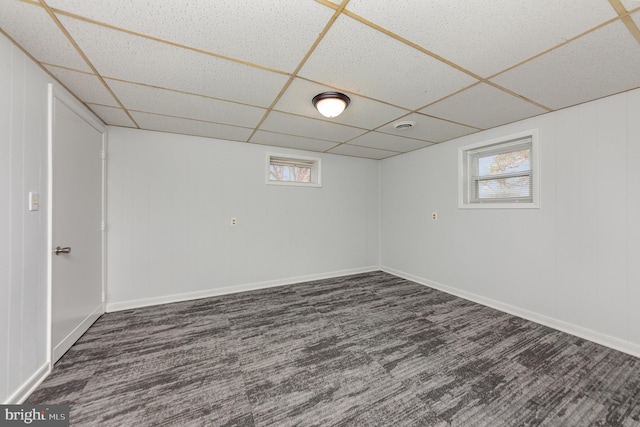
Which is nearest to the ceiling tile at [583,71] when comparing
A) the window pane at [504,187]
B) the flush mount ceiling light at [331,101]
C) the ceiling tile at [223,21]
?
the window pane at [504,187]

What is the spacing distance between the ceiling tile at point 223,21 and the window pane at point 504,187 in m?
3.10

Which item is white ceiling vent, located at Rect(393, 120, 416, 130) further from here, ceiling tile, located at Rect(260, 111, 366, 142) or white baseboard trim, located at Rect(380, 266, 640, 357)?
white baseboard trim, located at Rect(380, 266, 640, 357)

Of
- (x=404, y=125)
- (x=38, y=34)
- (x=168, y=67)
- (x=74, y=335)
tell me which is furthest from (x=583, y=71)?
(x=74, y=335)

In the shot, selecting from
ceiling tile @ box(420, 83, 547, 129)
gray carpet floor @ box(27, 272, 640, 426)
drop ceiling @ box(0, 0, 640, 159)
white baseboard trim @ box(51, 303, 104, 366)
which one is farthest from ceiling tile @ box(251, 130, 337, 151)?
white baseboard trim @ box(51, 303, 104, 366)

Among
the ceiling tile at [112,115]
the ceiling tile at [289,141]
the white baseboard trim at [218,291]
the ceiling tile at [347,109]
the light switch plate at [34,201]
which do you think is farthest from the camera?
the ceiling tile at [289,141]

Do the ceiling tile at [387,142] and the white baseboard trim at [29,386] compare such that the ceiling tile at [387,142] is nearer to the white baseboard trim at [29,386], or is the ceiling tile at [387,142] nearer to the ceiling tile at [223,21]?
the ceiling tile at [223,21]

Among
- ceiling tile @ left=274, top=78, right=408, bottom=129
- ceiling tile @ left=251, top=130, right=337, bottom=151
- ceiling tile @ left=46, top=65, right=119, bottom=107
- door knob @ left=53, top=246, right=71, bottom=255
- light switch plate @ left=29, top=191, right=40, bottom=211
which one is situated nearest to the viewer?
light switch plate @ left=29, top=191, right=40, bottom=211

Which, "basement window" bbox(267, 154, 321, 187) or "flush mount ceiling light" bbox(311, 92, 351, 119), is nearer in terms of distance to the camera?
"flush mount ceiling light" bbox(311, 92, 351, 119)

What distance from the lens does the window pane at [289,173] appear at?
164 inches

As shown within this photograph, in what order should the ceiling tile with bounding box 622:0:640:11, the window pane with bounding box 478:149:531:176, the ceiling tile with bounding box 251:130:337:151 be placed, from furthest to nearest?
the ceiling tile with bounding box 251:130:337:151
the window pane with bounding box 478:149:531:176
the ceiling tile with bounding box 622:0:640:11

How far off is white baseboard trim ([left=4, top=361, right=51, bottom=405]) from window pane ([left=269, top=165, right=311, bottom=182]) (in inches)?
124

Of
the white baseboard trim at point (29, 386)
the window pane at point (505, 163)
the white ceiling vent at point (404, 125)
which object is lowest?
the white baseboard trim at point (29, 386)

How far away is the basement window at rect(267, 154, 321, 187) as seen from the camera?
13.5ft

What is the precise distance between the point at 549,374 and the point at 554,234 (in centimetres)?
153
